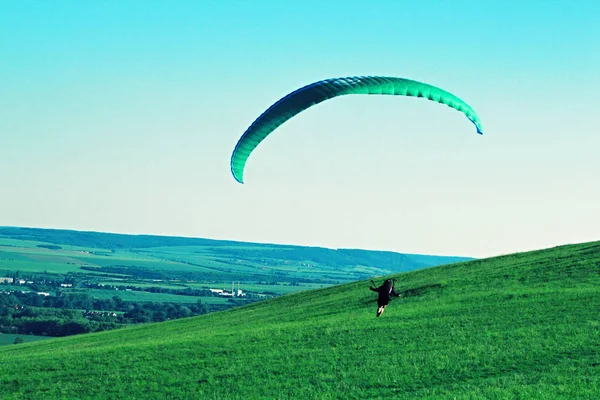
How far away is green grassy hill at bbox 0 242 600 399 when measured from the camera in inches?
936

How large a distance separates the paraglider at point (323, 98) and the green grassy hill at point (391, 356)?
8.23 m

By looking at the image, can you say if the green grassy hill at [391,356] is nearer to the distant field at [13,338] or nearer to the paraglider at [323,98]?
the paraglider at [323,98]

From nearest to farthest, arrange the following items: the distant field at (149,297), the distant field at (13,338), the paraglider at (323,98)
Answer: the paraglider at (323,98), the distant field at (13,338), the distant field at (149,297)

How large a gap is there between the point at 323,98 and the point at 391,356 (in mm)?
14179

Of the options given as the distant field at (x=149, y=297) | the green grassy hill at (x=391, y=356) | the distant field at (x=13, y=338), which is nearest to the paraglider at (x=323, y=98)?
the green grassy hill at (x=391, y=356)

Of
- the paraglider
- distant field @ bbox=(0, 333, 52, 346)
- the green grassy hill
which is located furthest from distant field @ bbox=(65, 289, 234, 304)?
the paraglider

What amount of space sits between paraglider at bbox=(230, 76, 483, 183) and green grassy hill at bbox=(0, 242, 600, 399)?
823 centimetres

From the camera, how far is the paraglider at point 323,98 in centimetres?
1681

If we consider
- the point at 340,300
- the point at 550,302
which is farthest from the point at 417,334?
the point at 340,300

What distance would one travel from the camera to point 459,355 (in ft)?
88.7

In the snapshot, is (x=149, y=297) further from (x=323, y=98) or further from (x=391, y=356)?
(x=323, y=98)

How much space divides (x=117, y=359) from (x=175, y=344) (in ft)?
10.8

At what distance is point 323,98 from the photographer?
16719mm

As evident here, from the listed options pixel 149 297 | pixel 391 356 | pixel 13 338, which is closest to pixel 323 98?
pixel 391 356
